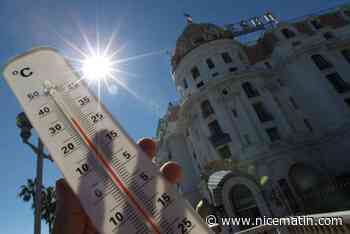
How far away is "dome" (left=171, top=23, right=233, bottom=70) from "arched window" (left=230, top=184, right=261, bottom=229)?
2161 centimetres

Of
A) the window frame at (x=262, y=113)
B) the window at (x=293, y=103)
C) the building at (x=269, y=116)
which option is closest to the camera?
the building at (x=269, y=116)

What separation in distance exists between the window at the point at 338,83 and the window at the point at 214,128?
53.0 ft

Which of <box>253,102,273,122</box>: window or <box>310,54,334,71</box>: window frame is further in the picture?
<box>310,54,334,71</box>: window frame

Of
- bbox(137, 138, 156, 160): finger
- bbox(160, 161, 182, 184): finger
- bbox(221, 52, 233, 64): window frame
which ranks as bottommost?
bbox(160, 161, 182, 184): finger

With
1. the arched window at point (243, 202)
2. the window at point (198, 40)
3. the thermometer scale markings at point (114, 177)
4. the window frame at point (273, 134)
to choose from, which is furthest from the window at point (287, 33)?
the thermometer scale markings at point (114, 177)

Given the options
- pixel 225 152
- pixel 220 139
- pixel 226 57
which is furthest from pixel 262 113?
pixel 226 57

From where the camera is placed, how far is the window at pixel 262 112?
24.8m

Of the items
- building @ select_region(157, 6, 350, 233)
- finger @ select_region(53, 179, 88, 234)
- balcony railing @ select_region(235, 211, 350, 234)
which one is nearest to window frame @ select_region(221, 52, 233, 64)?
building @ select_region(157, 6, 350, 233)

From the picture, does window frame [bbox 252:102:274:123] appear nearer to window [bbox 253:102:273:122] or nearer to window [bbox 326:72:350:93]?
window [bbox 253:102:273:122]

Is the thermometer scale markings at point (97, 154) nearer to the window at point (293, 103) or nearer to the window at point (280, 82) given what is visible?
the window at point (293, 103)

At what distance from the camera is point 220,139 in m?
24.0

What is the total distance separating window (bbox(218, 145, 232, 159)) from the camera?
23594mm

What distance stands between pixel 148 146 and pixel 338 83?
3234cm

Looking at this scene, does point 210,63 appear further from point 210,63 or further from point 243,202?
point 243,202
